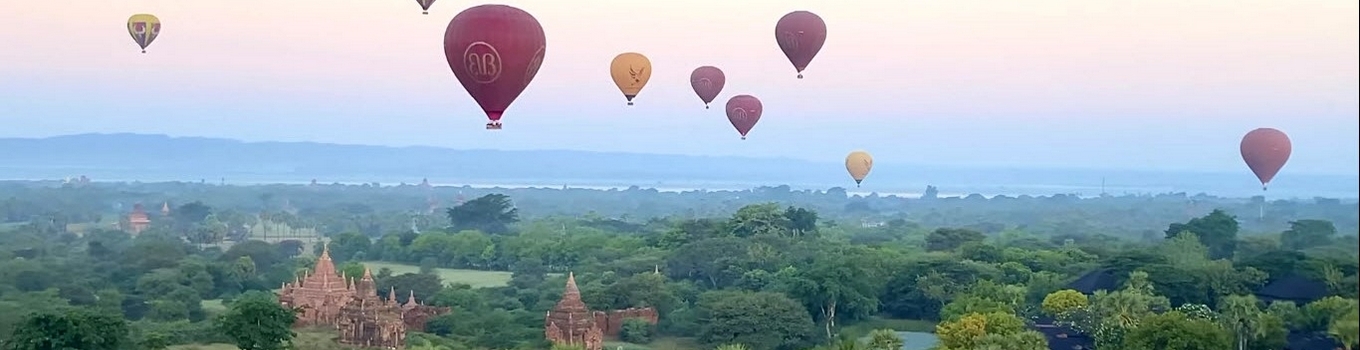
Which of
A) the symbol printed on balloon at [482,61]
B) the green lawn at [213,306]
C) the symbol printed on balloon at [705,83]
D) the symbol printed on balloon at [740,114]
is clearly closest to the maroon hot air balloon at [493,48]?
the symbol printed on balloon at [482,61]

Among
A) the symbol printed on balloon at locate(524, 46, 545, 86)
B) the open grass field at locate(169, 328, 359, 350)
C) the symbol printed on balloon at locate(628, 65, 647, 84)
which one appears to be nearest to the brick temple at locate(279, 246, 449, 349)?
the open grass field at locate(169, 328, 359, 350)

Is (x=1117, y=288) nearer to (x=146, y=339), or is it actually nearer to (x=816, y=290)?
(x=816, y=290)

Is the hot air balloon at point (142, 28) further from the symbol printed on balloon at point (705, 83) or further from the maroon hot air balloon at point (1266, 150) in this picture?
the maroon hot air balloon at point (1266, 150)

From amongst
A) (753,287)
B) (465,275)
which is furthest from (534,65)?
(465,275)

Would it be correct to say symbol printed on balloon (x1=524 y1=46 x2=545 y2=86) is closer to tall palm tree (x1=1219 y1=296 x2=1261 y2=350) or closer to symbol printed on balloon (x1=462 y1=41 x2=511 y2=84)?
symbol printed on balloon (x1=462 y1=41 x2=511 y2=84)

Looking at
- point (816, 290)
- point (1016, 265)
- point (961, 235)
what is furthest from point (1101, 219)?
point (816, 290)
